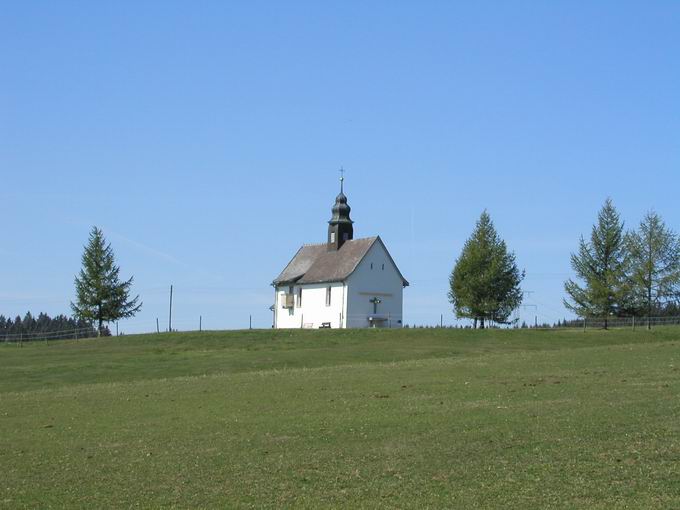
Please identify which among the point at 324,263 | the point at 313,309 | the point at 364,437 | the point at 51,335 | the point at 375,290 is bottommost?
the point at 364,437

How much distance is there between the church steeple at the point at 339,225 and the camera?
290 feet

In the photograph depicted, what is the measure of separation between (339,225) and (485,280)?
53.4 ft

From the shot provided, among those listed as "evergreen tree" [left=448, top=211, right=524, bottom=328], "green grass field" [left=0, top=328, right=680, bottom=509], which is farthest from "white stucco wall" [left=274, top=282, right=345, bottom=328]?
"green grass field" [left=0, top=328, right=680, bottom=509]

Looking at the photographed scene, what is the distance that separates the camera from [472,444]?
18.8m

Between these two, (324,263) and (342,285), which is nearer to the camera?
(342,285)

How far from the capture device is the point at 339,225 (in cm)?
8806

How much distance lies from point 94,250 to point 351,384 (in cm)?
6142

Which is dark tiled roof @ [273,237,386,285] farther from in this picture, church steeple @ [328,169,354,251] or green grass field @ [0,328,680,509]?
green grass field @ [0,328,680,509]

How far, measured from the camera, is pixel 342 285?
82.6 meters

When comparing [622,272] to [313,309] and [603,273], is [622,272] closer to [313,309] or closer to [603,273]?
[603,273]

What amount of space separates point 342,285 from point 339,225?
25.2ft

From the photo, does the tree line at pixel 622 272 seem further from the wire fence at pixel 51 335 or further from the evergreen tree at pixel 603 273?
the wire fence at pixel 51 335

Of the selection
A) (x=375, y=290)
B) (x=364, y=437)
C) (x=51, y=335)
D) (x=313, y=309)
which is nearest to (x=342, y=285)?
(x=375, y=290)

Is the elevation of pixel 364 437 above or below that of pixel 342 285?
below
